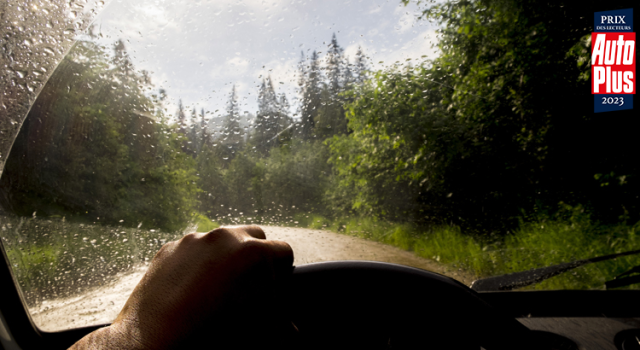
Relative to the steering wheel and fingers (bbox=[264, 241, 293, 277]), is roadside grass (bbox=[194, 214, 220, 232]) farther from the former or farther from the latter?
fingers (bbox=[264, 241, 293, 277])

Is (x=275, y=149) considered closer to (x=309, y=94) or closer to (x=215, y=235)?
(x=309, y=94)

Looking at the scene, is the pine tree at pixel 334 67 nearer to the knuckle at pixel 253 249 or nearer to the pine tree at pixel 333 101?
the pine tree at pixel 333 101

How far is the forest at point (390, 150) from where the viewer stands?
78.0 inches

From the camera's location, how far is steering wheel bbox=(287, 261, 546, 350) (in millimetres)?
1347

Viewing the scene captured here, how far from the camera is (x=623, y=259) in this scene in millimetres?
2016

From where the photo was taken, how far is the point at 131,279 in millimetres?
2021

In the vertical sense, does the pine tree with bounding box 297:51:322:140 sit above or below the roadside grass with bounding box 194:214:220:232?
above

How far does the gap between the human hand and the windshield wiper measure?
1348 mm

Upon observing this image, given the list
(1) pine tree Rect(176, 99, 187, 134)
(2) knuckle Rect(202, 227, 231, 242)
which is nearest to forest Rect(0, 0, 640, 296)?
(1) pine tree Rect(176, 99, 187, 134)

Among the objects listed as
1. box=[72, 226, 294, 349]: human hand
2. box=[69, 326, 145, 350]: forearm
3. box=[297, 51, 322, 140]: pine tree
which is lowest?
box=[69, 326, 145, 350]: forearm

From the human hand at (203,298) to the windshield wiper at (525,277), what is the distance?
4.42ft

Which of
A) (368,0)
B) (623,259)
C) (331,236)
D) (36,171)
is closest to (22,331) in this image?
(36,171)

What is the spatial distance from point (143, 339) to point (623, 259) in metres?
2.41

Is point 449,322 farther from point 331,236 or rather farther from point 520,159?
point 520,159
